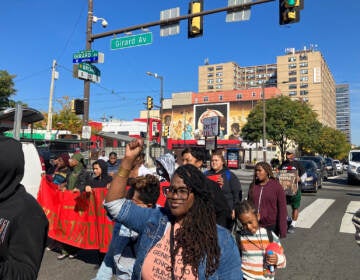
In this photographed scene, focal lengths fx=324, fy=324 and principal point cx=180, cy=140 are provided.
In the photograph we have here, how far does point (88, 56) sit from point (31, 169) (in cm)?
570

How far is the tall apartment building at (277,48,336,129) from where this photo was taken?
124562 mm

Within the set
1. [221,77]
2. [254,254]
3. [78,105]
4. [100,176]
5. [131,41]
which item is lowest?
[254,254]

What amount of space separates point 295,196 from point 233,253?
6.83m

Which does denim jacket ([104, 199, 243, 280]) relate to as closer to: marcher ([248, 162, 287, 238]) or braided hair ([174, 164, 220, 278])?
braided hair ([174, 164, 220, 278])

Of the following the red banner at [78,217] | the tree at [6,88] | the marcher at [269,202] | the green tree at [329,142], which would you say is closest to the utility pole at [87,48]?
the red banner at [78,217]

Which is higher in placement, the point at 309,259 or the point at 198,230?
the point at 198,230

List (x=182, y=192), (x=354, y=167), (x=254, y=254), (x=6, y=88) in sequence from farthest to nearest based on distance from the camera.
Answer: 1. (x=6, y=88)
2. (x=354, y=167)
3. (x=254, y=254)
4. (x=182, y=192)

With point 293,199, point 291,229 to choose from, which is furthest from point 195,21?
point 291,229

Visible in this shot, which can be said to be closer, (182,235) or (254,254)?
(182,235)

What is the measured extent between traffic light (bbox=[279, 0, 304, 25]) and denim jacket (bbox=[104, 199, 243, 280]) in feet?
29.8

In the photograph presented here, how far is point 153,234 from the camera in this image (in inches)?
75.6

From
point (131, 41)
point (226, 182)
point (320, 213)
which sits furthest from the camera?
point (131, 41)

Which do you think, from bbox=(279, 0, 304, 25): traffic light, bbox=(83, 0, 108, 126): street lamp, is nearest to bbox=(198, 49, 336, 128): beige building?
bbox=(83, 0, 108, 126): street lamp

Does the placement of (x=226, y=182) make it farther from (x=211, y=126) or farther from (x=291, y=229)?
(x=211, y=126)
